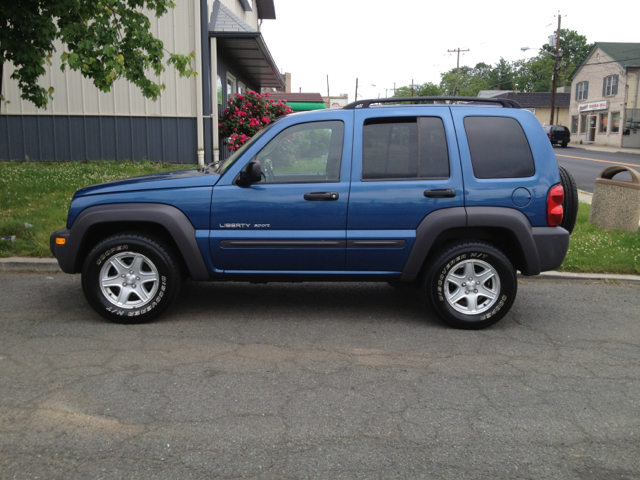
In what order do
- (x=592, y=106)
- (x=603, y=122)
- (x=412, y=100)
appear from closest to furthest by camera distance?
(x=412, y=100)
(x=603, y=122)
(x=592, y=106)

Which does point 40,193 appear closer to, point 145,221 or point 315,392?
point 145,221

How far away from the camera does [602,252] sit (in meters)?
7.73

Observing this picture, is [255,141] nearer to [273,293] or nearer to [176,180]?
[176,180]

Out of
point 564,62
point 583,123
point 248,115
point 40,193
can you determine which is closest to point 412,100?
point 40,193

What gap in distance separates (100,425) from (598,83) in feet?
189

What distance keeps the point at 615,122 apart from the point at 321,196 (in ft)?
167

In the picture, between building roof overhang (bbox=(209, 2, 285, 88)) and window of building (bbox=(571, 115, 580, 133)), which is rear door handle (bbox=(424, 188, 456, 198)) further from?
window of building (bbox=(571, 115, 580, 133))

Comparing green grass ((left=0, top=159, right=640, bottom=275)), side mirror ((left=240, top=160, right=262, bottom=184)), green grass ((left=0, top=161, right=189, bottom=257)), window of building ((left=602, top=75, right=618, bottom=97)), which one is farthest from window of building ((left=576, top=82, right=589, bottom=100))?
side mirror ((left=240, top=160, right=262, bottom=184))

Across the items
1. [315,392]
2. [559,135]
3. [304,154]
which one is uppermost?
[559,135]

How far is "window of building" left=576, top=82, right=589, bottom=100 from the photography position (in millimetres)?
55362

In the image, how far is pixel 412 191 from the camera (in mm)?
5004

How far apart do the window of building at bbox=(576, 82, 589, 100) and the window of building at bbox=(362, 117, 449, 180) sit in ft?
187

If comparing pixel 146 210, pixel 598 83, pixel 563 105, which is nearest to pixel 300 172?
pixel 146 210

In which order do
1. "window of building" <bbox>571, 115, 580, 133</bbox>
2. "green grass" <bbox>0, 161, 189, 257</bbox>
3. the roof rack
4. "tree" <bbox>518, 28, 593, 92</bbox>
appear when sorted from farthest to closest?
"tree" <bbox>518, 28, 593, 92</bbox> → "window of building" <bbox>571, 115, 580, 133</bbox> → "green grass" <bbox>0, 161, 189, 257</bbox> → the roof rack
